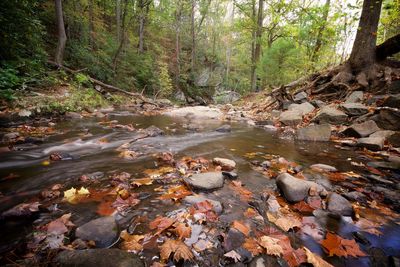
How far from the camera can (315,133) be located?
594 cm

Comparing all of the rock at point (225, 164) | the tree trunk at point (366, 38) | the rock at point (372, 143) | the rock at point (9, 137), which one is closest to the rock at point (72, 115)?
the rock at point (9, 137)

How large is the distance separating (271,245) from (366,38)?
367 inches

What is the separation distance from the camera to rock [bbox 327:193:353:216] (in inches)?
93.0

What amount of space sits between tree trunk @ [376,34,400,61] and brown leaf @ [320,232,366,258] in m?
8.99

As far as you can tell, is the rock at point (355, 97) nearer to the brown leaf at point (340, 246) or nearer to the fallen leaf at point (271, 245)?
the brown leaf at point (340, 246)

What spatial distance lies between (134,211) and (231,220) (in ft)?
3.28

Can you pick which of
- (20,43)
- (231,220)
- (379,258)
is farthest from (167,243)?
(20,43)

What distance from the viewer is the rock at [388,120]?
5.39 m

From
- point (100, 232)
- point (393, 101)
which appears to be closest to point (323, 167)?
point (100, 232)

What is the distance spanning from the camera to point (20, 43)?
7820 mm

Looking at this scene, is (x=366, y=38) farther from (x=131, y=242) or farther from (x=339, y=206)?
(x=131, y=242)

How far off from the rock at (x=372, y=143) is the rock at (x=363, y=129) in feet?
1.72

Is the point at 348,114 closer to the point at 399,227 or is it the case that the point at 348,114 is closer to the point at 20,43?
the point at 399,227

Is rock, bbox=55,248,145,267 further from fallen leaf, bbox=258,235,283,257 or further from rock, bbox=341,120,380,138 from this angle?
rock, bbox=341,120,380,138
